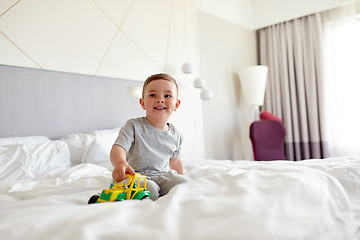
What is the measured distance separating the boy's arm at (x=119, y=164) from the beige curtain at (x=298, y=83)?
3486mm

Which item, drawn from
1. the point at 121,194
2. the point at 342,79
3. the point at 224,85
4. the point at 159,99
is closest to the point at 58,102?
the point at 159,99

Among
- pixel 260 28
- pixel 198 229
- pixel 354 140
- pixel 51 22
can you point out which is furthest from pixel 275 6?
pixel 198 229

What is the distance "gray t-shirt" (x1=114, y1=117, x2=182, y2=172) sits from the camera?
1.40 meters

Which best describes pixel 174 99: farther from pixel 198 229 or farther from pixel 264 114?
pixel 264 114

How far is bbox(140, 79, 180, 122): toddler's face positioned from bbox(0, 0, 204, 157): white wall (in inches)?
51.5

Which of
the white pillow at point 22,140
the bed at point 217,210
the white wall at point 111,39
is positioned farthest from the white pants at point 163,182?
the white wall at point 111,39

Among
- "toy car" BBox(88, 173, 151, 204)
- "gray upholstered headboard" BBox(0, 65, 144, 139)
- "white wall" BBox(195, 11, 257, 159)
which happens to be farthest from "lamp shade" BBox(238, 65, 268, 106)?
"toy car" BBox(88, 173, 151, 204)

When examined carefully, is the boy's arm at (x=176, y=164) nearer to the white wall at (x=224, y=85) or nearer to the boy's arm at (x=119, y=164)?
the boy's arm at (x=119, y=164)

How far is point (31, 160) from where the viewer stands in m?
1.83

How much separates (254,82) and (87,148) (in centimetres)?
257

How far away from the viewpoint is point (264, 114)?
12.7ft

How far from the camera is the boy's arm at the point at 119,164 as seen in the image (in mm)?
1029

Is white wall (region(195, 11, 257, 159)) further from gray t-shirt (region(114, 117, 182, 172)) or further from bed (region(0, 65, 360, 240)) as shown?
bed (region(0, 65, 360, 240))

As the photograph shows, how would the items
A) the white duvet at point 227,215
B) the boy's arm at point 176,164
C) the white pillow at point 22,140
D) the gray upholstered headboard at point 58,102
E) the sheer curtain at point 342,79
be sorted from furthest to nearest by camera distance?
1. the sheer curtain at point 342,79
2. the gray upholstered headboard at point 58,102
3. the white pillow at point 22,140
4. the boy's arm at point 176,164
5. the white duvet at point 227,215
